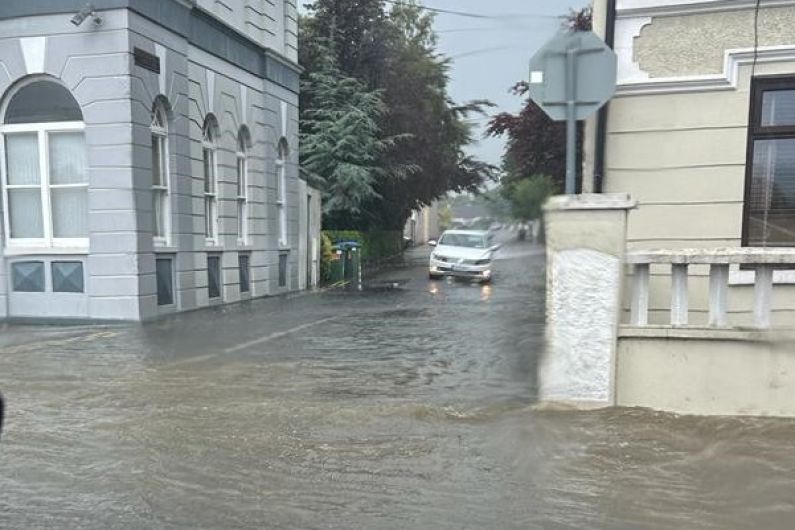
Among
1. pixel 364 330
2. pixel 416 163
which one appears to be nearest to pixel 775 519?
pixel 364 330

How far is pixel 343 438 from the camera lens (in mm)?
5316

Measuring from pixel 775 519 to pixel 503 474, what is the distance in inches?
59.7

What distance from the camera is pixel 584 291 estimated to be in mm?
5391

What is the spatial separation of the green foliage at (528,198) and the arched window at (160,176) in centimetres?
795

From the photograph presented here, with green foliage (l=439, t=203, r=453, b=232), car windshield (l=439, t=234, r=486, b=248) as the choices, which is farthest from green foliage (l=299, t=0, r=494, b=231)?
car windshield (l=439, t=234, r=486, b=248)

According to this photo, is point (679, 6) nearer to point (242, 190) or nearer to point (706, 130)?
point (706, 130)

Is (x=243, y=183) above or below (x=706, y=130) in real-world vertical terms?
below

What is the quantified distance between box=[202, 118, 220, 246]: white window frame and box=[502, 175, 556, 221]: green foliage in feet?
31.1

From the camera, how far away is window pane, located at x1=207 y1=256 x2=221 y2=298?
14.4 metres

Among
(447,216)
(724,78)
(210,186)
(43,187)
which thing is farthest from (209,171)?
(447,216)

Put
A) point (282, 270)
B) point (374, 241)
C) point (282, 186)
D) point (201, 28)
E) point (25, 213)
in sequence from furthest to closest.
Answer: point (374, 241)
point (282, 186)
point (282, 270)
point (201, 28)
point (25, 213)

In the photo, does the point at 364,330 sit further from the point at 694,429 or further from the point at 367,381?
the point at 694,429

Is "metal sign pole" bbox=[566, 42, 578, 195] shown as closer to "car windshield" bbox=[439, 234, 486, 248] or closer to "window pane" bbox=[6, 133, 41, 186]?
"window pane" bbox=[6, 133, 41, 186]

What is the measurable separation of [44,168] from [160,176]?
1.81 meters
